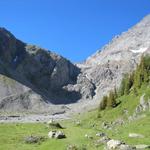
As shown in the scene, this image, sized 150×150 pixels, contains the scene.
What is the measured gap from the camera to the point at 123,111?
352 feet

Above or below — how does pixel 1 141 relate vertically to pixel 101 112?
below

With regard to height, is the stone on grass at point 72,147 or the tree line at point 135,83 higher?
the tree line at point 135,83

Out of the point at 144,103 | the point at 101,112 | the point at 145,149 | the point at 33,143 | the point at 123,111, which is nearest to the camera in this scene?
Answer: the point at 145,149

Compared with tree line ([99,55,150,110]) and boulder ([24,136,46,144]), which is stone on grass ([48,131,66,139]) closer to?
boulder ([24,136,46,144])

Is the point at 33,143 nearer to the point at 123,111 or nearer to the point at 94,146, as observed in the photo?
the point at 94,146

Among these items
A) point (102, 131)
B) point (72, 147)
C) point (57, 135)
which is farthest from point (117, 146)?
point (102, 131)

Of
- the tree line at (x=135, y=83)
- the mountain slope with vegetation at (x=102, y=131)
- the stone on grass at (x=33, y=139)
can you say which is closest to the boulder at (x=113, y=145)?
the mountain slope with vegetation at (x=102, y=131)

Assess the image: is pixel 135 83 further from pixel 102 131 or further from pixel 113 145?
pixel 113 145

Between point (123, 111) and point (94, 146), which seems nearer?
point (94, 146)

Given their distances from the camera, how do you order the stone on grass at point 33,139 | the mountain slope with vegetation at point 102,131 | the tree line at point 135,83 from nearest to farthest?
1. the mountain slope with vegetation at point 102,131
2. the stone on grass at point 33,139
3. the tree line at point 135,83

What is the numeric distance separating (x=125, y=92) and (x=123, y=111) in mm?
29558

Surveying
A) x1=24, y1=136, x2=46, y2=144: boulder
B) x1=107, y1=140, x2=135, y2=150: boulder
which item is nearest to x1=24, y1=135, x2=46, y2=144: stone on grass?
x1=24, y1=136, x2=46, y2=144: boulder

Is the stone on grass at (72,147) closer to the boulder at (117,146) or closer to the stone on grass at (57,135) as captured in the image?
the boulder at (117,146)

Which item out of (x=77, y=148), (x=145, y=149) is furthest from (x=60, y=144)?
(x=145, y=149)
